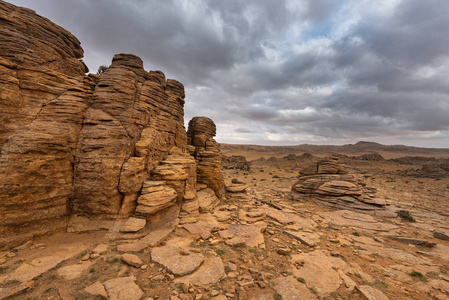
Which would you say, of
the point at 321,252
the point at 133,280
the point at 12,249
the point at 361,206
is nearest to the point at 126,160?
the point at 12,249

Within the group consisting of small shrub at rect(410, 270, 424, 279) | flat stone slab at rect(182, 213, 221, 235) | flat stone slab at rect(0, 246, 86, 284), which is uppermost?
flat stone slab at rect(0, 246, 86, 284)

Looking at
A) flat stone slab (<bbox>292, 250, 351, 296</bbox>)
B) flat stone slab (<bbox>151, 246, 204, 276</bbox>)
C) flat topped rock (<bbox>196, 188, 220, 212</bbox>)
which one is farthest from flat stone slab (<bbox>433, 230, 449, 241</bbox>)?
flat stone slab (<bbox>151, 246, 204, 276</bbox>)

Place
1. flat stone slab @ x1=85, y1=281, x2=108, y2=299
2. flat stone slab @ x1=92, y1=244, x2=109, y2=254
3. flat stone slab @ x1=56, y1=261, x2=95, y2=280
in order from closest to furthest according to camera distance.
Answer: flat stone slab @ x1=85, y1=281, x2=108, y2=299 → flat stone slab @ x1=56, y1=261, x2=95, y2=280 → flat stone slab @ x1=92, y1=244, x2=109, y2=254

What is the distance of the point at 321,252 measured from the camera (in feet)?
30.7

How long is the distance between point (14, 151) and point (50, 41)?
7.49m

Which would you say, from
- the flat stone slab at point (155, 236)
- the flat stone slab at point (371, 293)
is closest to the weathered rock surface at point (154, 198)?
the flat stone slab at point (155, 236)

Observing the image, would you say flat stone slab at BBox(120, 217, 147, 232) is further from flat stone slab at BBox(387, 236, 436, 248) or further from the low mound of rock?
the low mound of rock

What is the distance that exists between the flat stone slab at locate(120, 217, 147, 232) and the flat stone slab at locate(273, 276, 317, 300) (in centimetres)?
737

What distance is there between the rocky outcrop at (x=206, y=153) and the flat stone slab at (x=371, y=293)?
40.9ft

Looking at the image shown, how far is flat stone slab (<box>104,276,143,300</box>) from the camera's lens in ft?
18.7

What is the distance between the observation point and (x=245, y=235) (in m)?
10.6

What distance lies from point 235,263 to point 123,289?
4.57 metres

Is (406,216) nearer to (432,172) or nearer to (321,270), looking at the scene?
(321,270)

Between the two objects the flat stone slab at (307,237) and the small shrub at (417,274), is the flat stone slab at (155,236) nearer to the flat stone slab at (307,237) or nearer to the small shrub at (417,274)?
the flat stone slab at (307,237)
